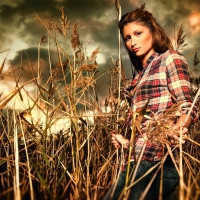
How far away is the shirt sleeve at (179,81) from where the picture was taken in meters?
1.28

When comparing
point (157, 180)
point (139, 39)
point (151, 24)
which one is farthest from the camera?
point (151, 24)

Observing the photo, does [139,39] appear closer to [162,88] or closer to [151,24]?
[151,24]

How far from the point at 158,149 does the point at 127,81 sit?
0.77m

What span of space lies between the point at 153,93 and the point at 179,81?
0.16 metres

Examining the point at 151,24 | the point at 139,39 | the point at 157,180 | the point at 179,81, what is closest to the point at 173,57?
the point at 179,81

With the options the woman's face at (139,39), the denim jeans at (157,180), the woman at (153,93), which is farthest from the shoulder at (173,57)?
the denim jeans at (157,180)

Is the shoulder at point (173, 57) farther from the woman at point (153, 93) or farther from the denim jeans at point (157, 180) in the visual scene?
the denim jeans at point (157, 180)

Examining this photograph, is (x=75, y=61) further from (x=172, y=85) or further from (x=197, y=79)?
(x=197, y=79)

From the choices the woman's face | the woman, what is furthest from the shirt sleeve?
the woman's face

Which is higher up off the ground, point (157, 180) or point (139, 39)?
point (139, 39)

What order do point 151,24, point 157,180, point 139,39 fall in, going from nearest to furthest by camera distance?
point 157,180 < point 139,39 < point 151,24

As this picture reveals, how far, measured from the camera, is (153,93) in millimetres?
1407

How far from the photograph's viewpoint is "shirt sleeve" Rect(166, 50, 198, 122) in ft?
4.21

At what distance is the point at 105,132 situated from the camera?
205cm
